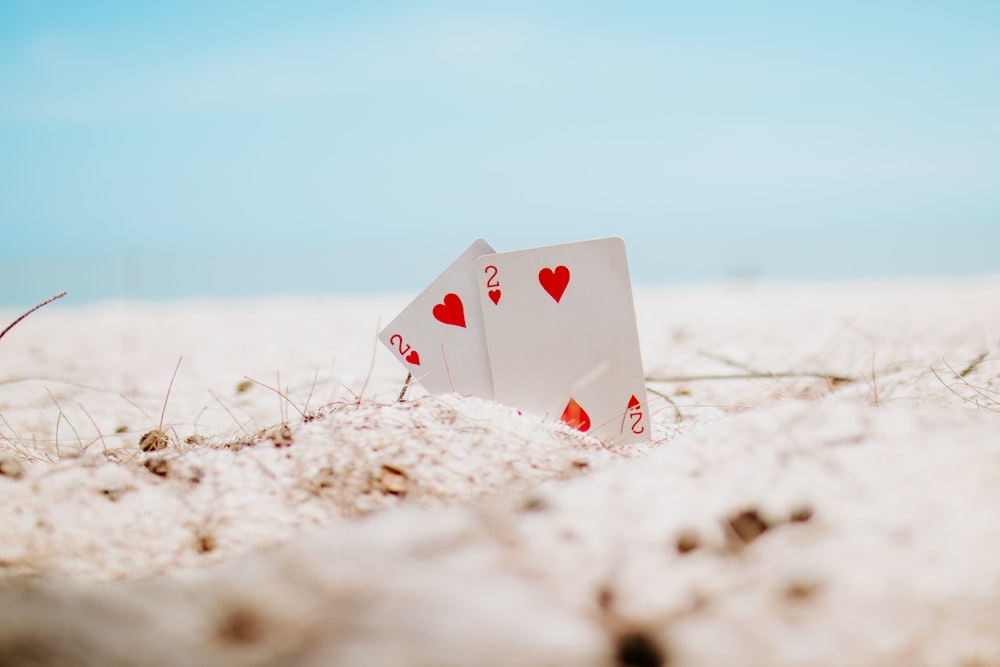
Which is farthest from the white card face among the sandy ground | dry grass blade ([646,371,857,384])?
dry grass blade ([646,371,857,384])

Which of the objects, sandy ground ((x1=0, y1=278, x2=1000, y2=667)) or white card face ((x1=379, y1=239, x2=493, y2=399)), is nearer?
sandy ground ((x1=0, y1=278, x2=1000, y2=667))

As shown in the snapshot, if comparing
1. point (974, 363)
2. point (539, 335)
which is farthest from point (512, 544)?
point (974, 363)

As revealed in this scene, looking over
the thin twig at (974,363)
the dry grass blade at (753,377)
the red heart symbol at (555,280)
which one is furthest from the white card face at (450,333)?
the thin twig at (974,363)

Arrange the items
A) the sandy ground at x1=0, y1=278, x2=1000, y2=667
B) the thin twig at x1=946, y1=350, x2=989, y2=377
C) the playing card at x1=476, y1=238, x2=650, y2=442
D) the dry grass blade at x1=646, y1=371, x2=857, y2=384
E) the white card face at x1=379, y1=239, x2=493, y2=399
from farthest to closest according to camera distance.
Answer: the dry grass blade at x1=646, y1=371, x2=857, y2=384 → the thin twig at x1=946, y1=350, x2=989, y2=377 → the white card face at x1=379, y1=239, x2=493, y2=399 → the playing card at x1=476, y1=238, x2=650, y2=442 → the sandy ground at x1=0, y1=278, x2=1000, y2=667

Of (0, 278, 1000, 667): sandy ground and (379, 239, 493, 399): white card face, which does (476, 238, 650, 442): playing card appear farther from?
(0, 278, 1000, 667): sandy ground

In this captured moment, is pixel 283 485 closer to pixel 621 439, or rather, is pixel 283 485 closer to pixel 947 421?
pixel 621 439

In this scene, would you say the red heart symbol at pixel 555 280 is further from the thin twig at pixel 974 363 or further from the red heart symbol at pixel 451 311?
the thin twig at pixel 974 363

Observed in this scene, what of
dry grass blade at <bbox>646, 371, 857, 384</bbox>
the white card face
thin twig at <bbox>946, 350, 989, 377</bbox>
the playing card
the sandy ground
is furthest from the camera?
dry grass blade at <bbox>646, 371, 857, 384</bbox>

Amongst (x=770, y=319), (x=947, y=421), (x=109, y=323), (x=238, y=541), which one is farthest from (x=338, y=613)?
(x=109, y=323)
